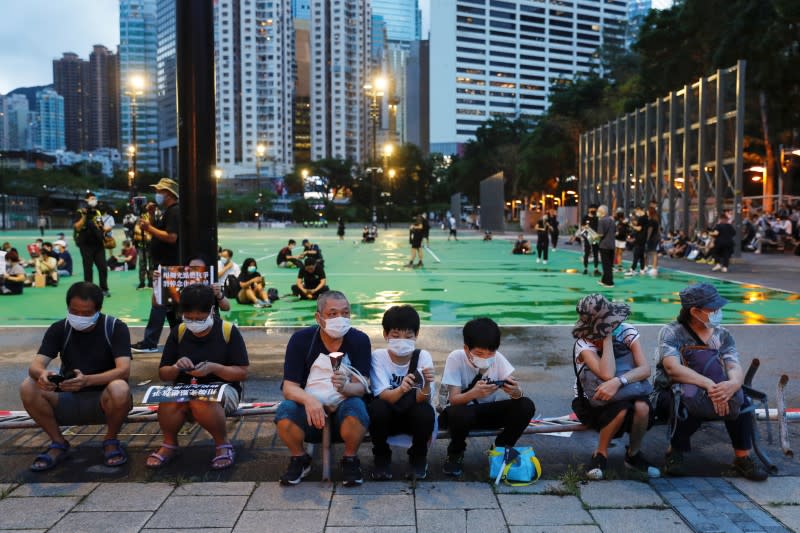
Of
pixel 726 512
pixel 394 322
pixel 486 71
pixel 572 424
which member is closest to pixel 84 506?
pixel 394 322

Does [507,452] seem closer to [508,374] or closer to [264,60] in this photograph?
[508,374]

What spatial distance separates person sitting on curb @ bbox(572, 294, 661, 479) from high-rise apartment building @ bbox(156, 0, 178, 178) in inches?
3883

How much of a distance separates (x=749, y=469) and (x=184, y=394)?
357 cm

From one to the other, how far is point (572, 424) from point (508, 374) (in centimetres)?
68

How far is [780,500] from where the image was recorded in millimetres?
4281

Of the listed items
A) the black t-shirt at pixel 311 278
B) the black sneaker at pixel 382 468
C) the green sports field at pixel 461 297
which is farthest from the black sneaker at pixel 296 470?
the black t-shirt at pixel 311 278

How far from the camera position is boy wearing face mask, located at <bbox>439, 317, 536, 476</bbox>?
4.71m

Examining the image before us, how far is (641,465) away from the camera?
15.8 ft

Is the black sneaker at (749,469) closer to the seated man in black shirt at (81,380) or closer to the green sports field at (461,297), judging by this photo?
the seated man in black shirt at (81,380)

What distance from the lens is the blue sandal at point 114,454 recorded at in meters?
4.87

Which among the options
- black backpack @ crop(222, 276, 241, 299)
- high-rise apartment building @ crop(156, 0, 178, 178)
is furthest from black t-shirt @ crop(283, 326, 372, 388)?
high-rise apartment building @ crop(156, 0, 178, 178)

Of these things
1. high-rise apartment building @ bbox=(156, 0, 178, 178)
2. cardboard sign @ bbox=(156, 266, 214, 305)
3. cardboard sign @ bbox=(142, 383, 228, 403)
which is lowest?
cardboard sign @ bbox=(142, 383, 228, 403)

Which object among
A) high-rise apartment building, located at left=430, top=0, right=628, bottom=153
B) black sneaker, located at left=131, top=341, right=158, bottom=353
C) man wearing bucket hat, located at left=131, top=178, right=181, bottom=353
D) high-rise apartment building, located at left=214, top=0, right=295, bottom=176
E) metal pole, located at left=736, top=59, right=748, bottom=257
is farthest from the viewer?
high-rise apartment building, located at left=430, top=0, right=628, bottom=153

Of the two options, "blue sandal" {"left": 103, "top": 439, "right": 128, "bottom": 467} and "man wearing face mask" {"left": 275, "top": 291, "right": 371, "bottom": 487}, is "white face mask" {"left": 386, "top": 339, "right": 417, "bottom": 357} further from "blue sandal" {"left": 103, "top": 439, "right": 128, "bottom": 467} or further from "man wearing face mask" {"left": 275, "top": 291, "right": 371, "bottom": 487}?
"blue sandal" {"left": 103, "top": 439, "right": 128, "bottom": 467}
